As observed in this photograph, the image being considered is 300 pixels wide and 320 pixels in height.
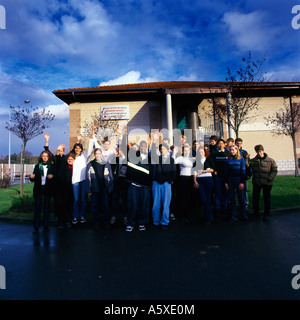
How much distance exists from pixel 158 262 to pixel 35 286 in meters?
1.62

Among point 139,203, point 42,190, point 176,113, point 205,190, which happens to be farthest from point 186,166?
point 176,113

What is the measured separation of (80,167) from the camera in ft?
19.0

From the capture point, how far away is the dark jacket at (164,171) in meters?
5.27

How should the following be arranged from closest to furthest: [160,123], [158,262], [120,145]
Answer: [158,262]
[120,145]
[160,123]

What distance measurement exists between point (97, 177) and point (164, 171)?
1688 millimetres

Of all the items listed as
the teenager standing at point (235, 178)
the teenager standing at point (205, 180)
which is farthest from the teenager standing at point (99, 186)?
the teenager standing at point (235, 178)

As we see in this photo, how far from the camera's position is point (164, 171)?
5297mm

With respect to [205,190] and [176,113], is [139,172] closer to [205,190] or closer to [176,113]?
[205,190]

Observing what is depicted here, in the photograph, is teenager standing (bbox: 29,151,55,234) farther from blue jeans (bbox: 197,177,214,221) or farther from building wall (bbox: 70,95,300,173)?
building wall (bbox: 70,95,300,173)

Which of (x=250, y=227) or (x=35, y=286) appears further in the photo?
(x=250, y=227)

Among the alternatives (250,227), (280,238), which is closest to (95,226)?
(250,227)

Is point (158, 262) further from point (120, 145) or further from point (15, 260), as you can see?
point (120, 145)

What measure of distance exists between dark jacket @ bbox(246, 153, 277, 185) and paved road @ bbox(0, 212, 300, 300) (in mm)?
1152
